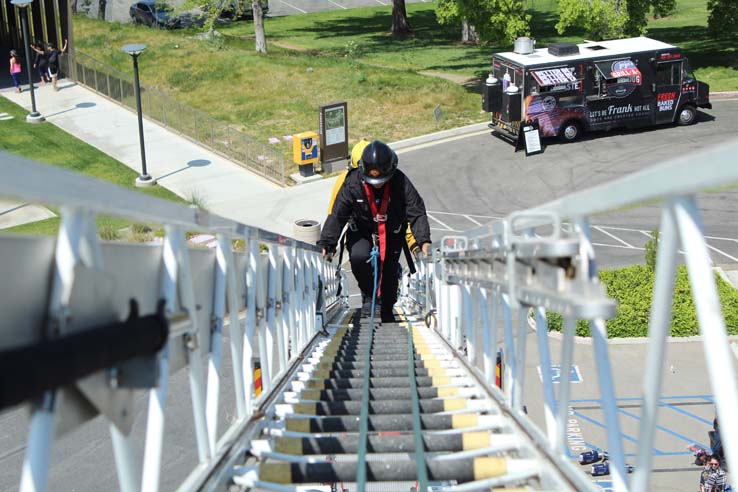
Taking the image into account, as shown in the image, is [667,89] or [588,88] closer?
[588,88]

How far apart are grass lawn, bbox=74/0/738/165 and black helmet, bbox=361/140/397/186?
52.7 feet

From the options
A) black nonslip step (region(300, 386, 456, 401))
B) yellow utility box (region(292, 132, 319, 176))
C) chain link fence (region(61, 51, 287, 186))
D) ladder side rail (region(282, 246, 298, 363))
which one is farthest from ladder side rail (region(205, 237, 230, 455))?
yellow utility box (region(292, 132, 319, 176))

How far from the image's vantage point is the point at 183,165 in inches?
914

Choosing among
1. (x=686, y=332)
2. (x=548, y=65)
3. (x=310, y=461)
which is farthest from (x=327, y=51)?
(x=310, y=461)

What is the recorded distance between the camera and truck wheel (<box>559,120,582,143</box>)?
25031 millimetres

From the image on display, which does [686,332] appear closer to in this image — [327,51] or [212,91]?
[212,91]

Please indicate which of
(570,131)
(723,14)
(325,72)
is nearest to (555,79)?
(570,131)

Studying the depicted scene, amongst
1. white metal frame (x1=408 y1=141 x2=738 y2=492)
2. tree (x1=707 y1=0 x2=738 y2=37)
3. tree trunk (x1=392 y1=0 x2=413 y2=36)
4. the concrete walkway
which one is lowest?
white metal frame (x1=408 y1=141 x2=738 y2=492)

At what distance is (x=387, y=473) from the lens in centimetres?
398

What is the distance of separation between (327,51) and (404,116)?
10.6 metres

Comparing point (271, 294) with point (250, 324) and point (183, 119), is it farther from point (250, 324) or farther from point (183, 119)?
point (183, 119)

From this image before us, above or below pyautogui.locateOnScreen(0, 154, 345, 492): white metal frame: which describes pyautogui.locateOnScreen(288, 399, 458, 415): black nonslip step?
below

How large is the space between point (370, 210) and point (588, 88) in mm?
16702

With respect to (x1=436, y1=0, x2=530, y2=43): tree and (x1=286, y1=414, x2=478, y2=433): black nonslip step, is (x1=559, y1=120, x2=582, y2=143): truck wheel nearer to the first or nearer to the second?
(x1=436, y1=0, x2=530, y2=43): tree
